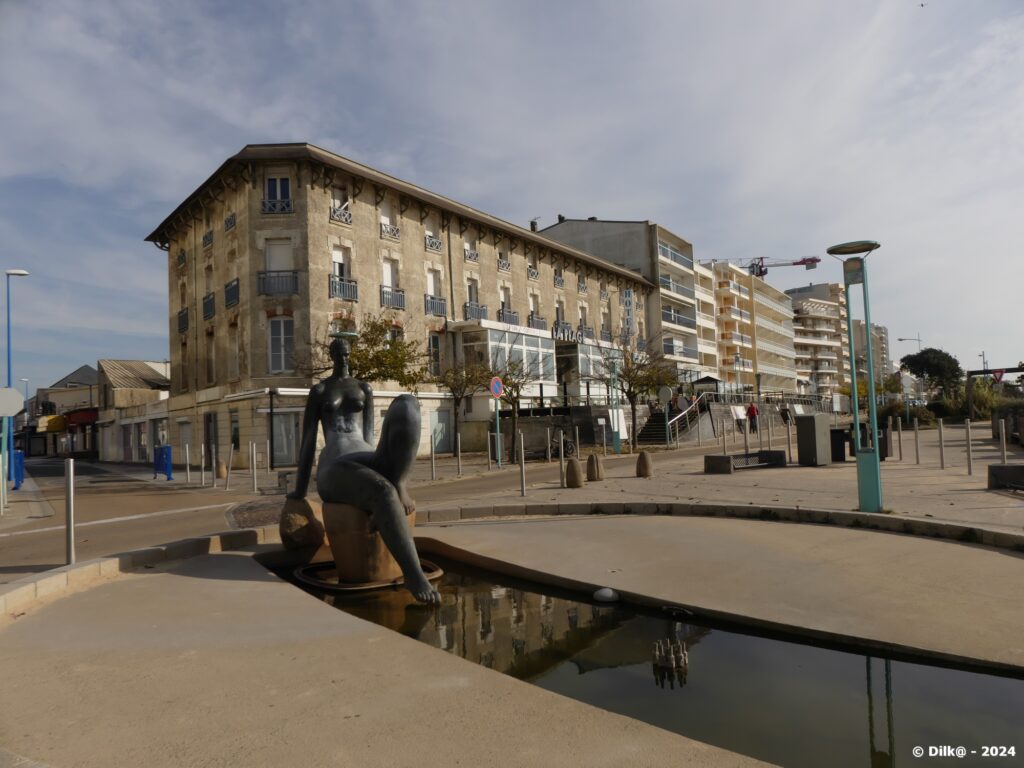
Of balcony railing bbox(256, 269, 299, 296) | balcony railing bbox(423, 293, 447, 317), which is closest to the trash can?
balcony railing bbox(423, 293, 447, 317)

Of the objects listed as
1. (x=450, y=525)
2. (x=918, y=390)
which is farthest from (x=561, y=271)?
(x=918, y=390)

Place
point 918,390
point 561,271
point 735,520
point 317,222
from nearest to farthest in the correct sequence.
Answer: point 735,520 → point 317,222 → point 561,271 → point 918,390

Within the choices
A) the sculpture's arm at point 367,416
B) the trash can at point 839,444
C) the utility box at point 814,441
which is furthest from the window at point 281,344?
the sculpture's arm at point 367,416

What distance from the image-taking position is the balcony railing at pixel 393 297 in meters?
30.4

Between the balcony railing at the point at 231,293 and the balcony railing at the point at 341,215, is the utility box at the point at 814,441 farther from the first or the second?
the balcony railing at the point at 231,293

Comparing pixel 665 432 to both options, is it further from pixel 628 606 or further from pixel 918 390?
pixel 918 390

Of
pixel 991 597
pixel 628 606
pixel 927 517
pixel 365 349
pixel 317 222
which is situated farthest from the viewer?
pixel 317 222

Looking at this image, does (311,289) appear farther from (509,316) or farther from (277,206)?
(509,316)

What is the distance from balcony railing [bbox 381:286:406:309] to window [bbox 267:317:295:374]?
4553 mm

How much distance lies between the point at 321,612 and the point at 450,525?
13.7 feet

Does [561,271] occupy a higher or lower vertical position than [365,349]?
higher

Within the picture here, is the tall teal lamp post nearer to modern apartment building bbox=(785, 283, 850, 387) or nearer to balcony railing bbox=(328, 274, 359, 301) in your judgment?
balcony railing bbox=(328, 274, 359, 301)

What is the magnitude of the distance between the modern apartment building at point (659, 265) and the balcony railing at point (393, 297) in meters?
23.6

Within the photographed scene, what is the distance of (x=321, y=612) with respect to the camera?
4.60m
